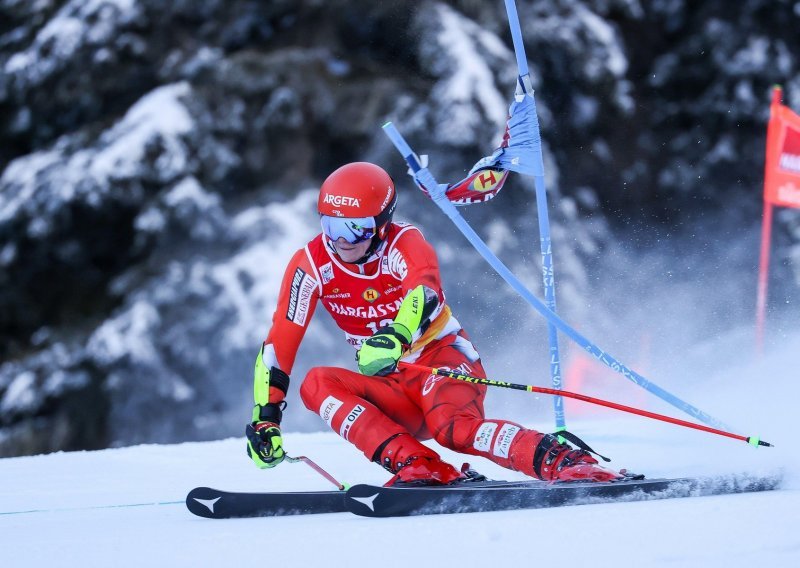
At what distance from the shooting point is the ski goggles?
4.40 metres

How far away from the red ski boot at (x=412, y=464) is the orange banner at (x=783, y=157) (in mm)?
4904

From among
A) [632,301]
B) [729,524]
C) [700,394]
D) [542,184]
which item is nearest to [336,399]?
[542,184]


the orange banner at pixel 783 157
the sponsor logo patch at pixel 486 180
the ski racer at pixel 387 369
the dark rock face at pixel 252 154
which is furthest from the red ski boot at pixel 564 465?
the dark rock face at pixel 252 154

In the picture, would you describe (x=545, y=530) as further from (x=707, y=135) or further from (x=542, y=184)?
(x=707, y=135)

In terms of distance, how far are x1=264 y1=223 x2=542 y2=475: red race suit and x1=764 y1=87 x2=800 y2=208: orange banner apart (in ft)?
14.5

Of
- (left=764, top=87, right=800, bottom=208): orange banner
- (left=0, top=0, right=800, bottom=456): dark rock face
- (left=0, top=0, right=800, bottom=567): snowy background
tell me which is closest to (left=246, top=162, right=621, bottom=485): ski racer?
(left=0, top=0, right=800, bottom=567): snowy background

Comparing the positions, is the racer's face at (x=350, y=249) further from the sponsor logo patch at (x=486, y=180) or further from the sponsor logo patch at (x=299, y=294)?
the sponsor logo patch at (x=486, y=180)

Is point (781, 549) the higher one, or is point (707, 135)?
point (781, 549)

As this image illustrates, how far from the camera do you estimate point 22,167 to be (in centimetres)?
1211

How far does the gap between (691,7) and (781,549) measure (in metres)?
12.9

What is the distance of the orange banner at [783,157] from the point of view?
8234mm

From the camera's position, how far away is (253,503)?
414 centimetres

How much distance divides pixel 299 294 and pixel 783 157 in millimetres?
4975

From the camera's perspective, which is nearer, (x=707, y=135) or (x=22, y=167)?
(x=22, y=167)
